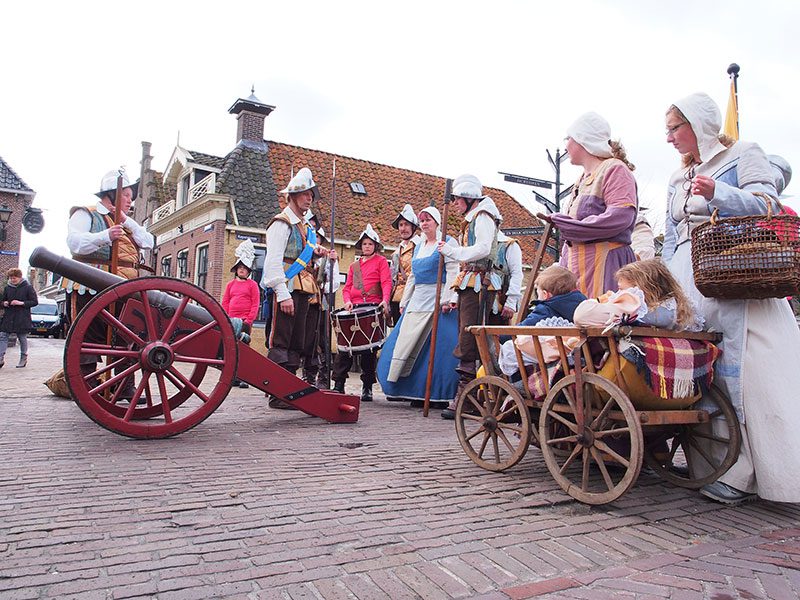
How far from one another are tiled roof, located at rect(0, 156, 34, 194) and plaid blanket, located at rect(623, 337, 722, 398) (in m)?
31.9

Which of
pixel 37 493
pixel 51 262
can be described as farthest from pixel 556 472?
pixel 51 262

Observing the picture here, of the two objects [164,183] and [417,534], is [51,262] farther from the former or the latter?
[164,183]

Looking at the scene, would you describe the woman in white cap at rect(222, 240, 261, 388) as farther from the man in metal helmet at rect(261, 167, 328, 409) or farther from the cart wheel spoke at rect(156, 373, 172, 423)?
the cart wheel spoke at rect(156, 373, 172, 423)

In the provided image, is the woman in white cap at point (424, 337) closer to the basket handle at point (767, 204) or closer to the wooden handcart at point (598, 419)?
the wooden handcart at point (598, 419)

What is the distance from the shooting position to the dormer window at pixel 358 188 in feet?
73.8

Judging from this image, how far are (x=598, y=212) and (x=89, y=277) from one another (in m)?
3.24

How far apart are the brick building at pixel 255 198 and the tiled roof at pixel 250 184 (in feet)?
0.10

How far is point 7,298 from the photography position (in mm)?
11000

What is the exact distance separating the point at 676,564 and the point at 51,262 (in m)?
3.91

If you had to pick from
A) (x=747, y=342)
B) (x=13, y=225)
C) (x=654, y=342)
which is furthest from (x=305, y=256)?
(x=13, y=225)

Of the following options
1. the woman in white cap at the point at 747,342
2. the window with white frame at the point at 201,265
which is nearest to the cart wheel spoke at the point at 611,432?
the woman in white cap at the point at 747,342

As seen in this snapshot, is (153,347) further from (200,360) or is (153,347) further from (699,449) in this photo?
(699,449)

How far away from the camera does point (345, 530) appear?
102 inches

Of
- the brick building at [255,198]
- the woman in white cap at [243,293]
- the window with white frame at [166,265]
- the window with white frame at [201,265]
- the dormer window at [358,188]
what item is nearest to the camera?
the woman in white cap at [243,293]
